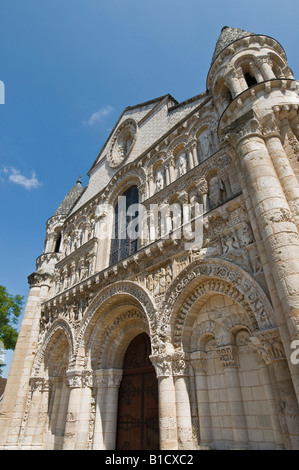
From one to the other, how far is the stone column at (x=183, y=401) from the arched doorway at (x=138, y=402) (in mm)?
1925

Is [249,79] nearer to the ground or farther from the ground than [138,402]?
farther from the ground

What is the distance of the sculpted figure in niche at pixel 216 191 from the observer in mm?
7693

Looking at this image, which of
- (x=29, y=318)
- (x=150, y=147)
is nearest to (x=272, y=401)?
(x=150, y=147)

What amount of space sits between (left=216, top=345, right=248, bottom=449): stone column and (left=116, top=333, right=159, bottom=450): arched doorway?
3.04 meters

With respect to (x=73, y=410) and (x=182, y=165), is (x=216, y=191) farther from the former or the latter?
(x=73, y=410)

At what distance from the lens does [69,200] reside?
747 inches

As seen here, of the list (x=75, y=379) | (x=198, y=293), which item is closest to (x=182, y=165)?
(x=198, y=293)

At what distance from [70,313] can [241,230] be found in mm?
7856

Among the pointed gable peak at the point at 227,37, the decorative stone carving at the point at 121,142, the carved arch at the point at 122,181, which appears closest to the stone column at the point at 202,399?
the carved arch at the point at 122,181

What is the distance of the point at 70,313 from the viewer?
11.3 m

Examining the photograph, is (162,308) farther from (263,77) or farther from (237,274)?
(263,77)

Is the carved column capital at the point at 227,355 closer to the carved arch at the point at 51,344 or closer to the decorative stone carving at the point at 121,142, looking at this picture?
the carved arch at the point at 51,344

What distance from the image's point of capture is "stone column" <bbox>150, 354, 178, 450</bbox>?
6152mm

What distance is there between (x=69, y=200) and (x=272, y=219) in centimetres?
1576
